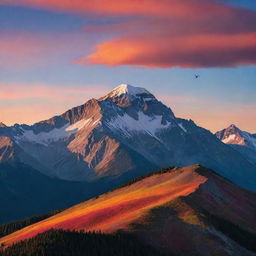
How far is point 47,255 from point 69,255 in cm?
656

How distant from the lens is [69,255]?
200 m

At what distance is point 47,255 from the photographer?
19775 cm
